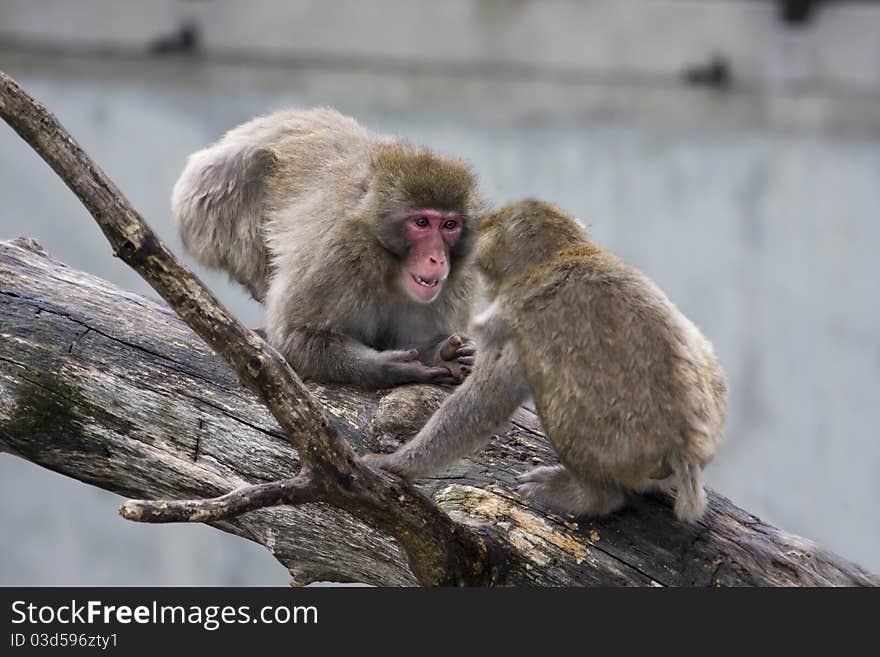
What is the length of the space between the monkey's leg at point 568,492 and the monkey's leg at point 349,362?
833 millimetres

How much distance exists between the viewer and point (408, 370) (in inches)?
207

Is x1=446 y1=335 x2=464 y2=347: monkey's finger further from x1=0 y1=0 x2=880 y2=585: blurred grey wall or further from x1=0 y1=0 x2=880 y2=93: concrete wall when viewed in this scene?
x1=0 y1=0 x2=880 y2=93: concrete wall

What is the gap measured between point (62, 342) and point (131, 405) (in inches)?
20.4

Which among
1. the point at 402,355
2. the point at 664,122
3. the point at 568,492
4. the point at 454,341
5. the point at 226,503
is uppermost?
the point at 664,122

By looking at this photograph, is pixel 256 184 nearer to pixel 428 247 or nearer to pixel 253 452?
pixel 428 247

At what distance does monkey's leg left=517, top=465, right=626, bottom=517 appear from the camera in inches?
175

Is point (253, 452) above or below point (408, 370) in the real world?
below

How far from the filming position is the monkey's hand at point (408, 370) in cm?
525

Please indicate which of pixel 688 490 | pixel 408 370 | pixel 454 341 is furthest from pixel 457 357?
pixel 688 490

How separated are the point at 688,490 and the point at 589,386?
57 centimetres

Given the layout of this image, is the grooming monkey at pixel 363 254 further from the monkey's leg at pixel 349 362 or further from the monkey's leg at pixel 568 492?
the monkey's leg at pixel 568 492

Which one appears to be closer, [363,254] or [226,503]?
[226,503]

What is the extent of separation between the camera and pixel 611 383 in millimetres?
4262

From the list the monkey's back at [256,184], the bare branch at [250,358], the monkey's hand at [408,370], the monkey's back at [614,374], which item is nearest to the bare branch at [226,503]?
the bare branch at [250,358]
